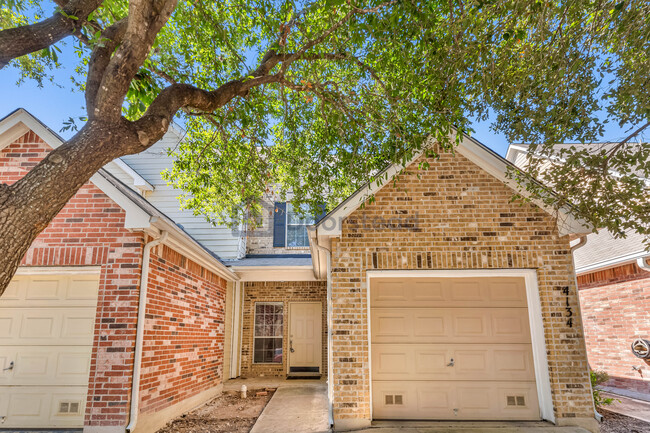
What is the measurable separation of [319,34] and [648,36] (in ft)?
14.1

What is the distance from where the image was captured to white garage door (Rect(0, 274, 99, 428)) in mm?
6367

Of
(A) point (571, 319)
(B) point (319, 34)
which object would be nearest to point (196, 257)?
(B) point (319, 34)

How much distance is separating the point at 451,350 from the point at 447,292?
3.29 feet

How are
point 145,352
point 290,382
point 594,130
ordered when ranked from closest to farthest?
point 594,130 → point 145,352 → point 290,382

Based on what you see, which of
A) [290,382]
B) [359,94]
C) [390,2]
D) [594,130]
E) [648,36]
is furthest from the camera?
[290,382]

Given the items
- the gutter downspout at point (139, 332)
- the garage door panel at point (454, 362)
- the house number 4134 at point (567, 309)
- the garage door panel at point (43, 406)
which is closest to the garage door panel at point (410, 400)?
the garage door panel at point (454, 362)

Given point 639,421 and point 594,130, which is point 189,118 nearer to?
point 594,130

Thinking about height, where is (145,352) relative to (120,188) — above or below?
below

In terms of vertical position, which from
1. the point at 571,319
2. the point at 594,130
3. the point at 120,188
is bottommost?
the point at 571,319

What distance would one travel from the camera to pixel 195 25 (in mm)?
6941

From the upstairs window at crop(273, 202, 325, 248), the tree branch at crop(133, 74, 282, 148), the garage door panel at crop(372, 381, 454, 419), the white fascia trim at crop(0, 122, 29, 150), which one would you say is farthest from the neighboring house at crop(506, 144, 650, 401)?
the white fascia trim at crop(0, 122, 29, 150)

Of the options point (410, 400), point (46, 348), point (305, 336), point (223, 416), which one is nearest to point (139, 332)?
point (46, 348)

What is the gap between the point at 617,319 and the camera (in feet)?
31.8

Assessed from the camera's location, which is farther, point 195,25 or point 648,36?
point 195,25
